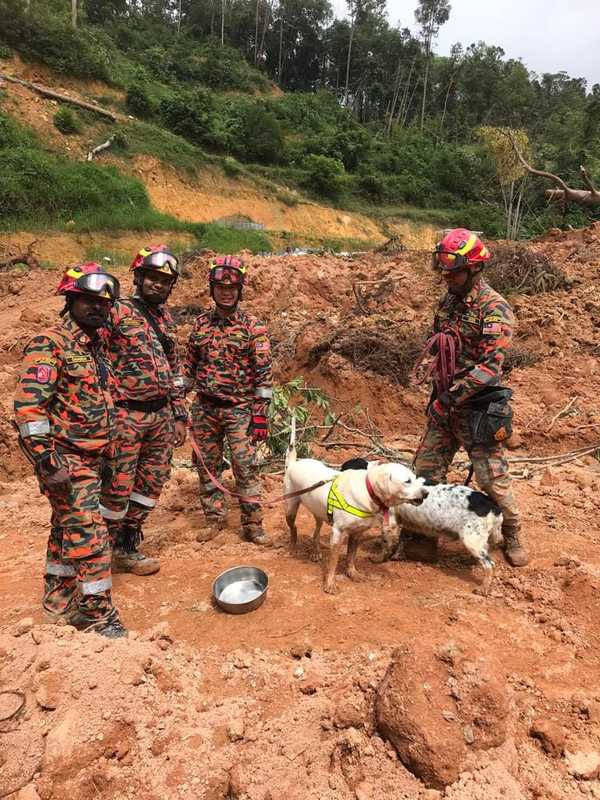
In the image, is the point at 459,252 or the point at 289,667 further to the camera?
the point at 459,252

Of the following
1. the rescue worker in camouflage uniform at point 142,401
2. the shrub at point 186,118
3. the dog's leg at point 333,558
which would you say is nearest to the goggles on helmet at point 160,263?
the rescue worker in camouflage uniform at point 142,401

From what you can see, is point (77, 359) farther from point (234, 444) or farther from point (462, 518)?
point (462, 518)

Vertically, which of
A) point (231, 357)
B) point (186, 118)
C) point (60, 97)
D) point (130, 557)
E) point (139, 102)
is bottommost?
point (130, 557)

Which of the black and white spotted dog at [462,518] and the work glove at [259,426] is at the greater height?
the work glove at [259,426]

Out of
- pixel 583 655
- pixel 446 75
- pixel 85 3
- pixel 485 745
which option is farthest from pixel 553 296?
pixel 446 75

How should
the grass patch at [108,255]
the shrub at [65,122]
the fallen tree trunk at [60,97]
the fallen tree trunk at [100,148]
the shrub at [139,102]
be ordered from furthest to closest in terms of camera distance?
1. the shrub at [139,102]
2. the fallen tree trunk at [60,97]
3. the shrub at [65,122]
4. the fallen tree trunk at [100,148]
5. the grass patch at [108,255]

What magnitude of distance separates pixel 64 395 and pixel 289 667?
2.09m

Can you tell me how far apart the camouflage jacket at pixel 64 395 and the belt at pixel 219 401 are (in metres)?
1.22

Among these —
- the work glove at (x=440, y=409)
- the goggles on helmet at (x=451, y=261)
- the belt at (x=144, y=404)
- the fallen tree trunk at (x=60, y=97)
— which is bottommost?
the belt at (x=144, y=404)

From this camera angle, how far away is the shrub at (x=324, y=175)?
37.3 m

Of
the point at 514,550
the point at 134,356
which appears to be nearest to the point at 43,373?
the point at 134,356

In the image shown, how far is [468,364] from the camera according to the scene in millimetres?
3938

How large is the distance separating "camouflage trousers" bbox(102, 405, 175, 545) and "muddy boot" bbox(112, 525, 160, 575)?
0.19ft

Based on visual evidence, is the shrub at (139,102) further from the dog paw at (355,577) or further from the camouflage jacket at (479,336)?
the dog paw at (355,577)
